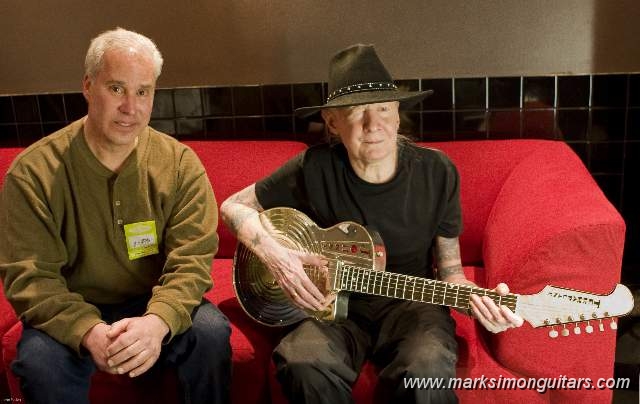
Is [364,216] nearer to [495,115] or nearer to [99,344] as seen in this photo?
[99,344]

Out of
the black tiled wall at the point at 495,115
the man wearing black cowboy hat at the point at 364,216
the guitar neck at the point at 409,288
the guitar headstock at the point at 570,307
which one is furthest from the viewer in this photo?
the black tiled wall at the point at 495,115

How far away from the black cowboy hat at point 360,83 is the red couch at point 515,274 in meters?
0.53

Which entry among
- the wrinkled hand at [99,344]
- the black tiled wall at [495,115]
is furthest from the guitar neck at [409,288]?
the black tiled wall at [495,115]

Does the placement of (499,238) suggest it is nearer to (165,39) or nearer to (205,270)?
(205,270)

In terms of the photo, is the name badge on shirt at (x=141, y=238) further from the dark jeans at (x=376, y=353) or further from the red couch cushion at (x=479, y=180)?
the red couch cushion at (x=479, y=180)

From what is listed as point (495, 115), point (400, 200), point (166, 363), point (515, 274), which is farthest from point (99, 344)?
point (495, 115)

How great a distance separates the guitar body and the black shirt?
0.22 feet

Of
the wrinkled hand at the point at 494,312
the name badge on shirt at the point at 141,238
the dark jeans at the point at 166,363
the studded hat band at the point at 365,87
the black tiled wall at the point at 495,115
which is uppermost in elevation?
the studded hat band at the point at 365,87

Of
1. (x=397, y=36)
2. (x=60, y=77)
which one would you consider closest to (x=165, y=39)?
(x=60, y=77)

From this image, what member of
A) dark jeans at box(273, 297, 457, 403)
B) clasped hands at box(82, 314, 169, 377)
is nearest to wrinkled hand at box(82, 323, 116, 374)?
clasped hands at box(82, 314, 169, 377)

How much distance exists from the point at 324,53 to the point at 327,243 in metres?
1.19

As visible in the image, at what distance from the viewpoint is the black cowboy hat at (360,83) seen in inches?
83.4

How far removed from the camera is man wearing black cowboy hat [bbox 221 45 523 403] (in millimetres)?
2027

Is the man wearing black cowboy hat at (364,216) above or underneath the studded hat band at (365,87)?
underneath
